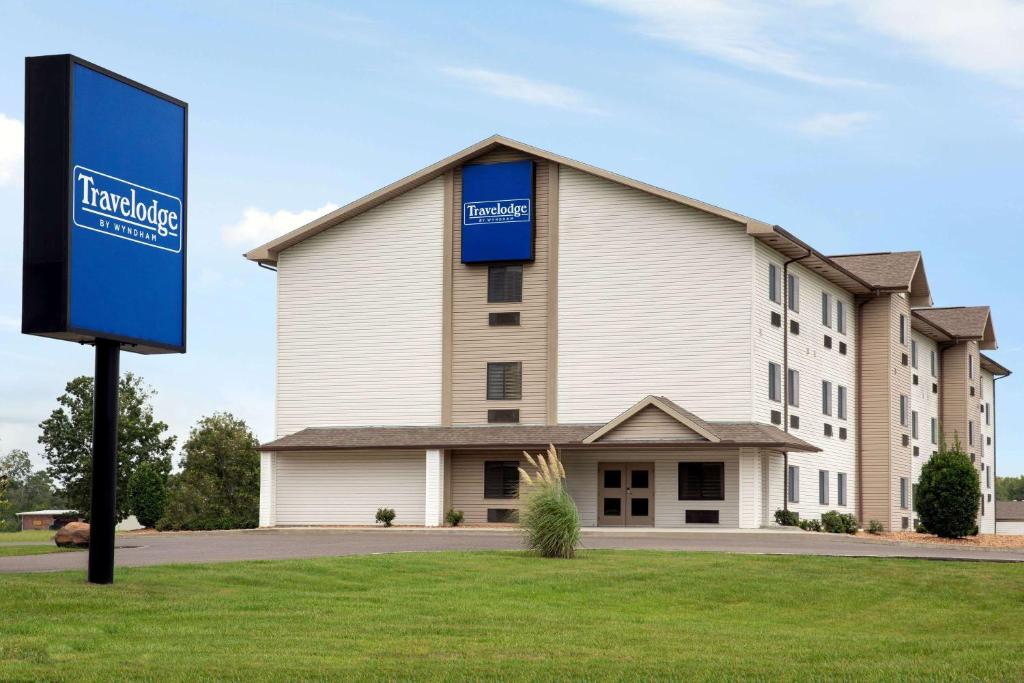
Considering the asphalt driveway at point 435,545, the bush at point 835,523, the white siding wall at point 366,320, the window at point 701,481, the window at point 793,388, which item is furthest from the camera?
the white siding wall at point 366,320

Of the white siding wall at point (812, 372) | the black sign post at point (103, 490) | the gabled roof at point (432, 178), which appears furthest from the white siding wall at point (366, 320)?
the black sign post at point (103, 490)

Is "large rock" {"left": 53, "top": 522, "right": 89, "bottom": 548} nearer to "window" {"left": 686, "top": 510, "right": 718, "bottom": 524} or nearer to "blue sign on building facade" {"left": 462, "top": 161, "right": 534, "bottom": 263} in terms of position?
"blue sign on building facade" {"left": 462, "top": 161, "right": 534, "bottom": 263}

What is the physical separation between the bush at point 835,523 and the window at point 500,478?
33.6 ft

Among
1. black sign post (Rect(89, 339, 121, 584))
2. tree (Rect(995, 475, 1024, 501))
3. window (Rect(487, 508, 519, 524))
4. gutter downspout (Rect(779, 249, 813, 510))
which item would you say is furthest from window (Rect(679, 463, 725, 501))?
tree (Rect(995, 475, 1024, 501))

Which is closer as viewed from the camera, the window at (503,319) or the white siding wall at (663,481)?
the white siding wall at (663,481)

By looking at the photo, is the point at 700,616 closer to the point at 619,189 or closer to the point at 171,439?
the point at 619,189

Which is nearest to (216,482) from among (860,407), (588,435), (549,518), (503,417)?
(503,417)

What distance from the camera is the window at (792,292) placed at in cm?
4529

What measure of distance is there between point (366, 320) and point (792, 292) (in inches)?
565

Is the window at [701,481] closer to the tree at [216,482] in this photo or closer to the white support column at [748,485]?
the white support column at [748,485]

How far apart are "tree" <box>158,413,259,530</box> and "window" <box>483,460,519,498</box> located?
465 inches

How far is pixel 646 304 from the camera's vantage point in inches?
1703

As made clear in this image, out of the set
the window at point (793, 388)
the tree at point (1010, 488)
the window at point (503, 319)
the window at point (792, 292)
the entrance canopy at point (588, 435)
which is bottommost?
the tree at point (1010, 488)

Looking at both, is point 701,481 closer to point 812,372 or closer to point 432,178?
point 812,372
